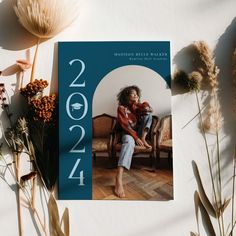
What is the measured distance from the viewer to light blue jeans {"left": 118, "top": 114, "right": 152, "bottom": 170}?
819 mm

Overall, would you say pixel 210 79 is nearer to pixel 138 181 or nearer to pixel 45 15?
pixel 138 181

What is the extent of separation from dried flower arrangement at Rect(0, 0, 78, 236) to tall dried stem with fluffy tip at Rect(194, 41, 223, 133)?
360 mm

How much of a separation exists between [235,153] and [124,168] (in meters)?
0.31

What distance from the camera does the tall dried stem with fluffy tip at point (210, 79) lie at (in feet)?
2.60

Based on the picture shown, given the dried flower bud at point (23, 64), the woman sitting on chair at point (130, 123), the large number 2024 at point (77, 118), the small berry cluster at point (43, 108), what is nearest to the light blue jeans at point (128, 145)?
the woman sitting on chair at point (130, 123)

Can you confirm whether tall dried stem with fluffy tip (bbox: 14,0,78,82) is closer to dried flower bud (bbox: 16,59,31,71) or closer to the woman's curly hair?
dried flower bud (bbox: 16,59,31,71)

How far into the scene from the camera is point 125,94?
827 millimetres

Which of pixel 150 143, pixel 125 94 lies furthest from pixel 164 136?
pixel 125 94

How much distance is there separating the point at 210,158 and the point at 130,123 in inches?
9.4

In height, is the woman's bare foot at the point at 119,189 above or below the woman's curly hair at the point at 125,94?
below

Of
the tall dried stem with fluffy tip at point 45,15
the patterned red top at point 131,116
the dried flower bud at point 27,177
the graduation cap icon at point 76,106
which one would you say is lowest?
the dried flower bud at point 27,177

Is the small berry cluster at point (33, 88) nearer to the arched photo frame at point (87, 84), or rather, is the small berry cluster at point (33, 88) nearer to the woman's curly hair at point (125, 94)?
the arched photo frame at point (87, 84)

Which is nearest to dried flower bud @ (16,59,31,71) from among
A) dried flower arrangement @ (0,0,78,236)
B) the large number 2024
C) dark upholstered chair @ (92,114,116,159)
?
dried flower arrangement @ (0,0,78,236)

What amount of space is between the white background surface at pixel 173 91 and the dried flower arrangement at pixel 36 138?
0.03 m
